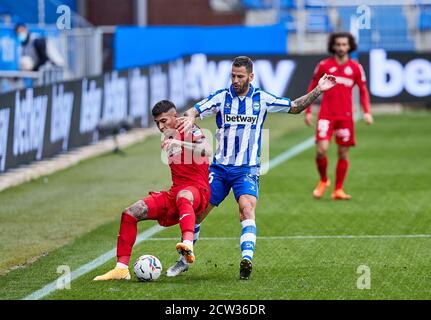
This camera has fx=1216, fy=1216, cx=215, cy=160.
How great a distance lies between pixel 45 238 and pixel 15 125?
17.1ft

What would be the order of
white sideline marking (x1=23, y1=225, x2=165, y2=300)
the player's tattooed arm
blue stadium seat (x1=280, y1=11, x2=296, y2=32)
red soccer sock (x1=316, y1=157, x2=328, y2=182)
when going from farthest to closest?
blue stadium seat (x1=280, y1=11, x2=296, y2=32) < red soccer sock (x1=316, y1=157, x2=328, y2=182) < the player's tattooed arm < white sideline marking (x1=23, y1=225, x2=165, y2=300)

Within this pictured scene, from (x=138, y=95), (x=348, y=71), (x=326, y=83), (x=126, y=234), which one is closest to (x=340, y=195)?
(x=348, y=71)

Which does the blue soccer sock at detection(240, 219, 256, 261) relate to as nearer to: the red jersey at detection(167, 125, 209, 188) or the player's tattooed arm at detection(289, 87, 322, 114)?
the red jersey at detection(167, 125, 209, 188)

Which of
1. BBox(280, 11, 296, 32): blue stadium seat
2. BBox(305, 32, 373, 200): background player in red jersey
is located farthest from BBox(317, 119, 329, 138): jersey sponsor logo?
BBox(280, 11, 296, 32): blue stadium seat

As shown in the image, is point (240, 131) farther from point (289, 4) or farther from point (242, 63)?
point (289, 4)

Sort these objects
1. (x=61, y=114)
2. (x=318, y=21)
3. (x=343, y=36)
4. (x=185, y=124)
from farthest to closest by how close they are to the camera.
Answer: (x=318, y=21) < (x=61, y=114) < (x=343, y=36) < (x=185, y=124)

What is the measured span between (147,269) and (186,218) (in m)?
0.55

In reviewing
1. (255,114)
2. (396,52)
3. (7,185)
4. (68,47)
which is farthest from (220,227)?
(396,52)

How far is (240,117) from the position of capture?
11.0 metres

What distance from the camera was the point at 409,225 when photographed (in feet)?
45.6

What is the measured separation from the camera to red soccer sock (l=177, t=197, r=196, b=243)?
10.4 metres

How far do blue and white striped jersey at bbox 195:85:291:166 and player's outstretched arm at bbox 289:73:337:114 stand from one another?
3.1 inches

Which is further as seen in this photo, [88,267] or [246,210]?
[88,267]
